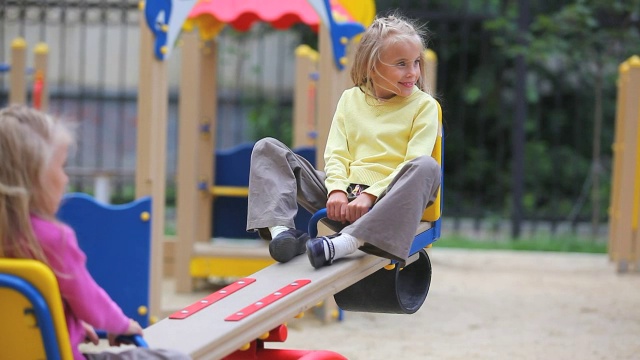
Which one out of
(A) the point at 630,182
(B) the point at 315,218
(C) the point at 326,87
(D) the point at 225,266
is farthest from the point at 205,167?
(B) the point at 315,218

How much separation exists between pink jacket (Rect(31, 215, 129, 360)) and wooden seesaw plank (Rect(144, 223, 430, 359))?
0.28 m

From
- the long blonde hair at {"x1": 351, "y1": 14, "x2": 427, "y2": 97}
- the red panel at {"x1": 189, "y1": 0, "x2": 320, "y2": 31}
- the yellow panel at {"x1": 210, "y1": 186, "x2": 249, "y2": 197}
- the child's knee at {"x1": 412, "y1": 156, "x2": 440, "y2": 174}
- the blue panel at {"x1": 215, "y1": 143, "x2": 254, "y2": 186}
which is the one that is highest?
the red panel at {"x1": 189, "y1": 0, "x2": 320, "y2": 31}

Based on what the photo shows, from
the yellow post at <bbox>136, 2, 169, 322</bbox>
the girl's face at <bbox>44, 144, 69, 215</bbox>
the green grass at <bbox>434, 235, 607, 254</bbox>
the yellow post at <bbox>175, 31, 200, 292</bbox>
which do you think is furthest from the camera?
the green grass at <bbox>434, 235, 607, 254</bbox>

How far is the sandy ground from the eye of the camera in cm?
498

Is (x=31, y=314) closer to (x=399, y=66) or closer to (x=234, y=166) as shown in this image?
(x=399, y=66)

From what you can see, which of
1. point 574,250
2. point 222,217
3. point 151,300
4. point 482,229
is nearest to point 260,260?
point 222,217

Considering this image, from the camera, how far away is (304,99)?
7637 mm

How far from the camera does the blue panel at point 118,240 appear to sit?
181 inches

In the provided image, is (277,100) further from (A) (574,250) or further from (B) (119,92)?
(A) (574,250)

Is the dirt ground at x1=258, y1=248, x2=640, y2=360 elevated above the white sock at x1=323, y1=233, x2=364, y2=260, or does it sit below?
below

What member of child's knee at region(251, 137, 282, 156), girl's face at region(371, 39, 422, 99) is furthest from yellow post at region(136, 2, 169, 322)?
girl's face at region(371, 39, 422, 99)

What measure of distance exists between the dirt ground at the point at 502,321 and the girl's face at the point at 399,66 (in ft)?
5.91

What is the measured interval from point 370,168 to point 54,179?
1.36 meters

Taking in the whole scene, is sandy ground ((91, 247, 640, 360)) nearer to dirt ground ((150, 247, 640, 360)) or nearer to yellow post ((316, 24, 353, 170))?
dirt ground ((150, 247, 640, 360))
